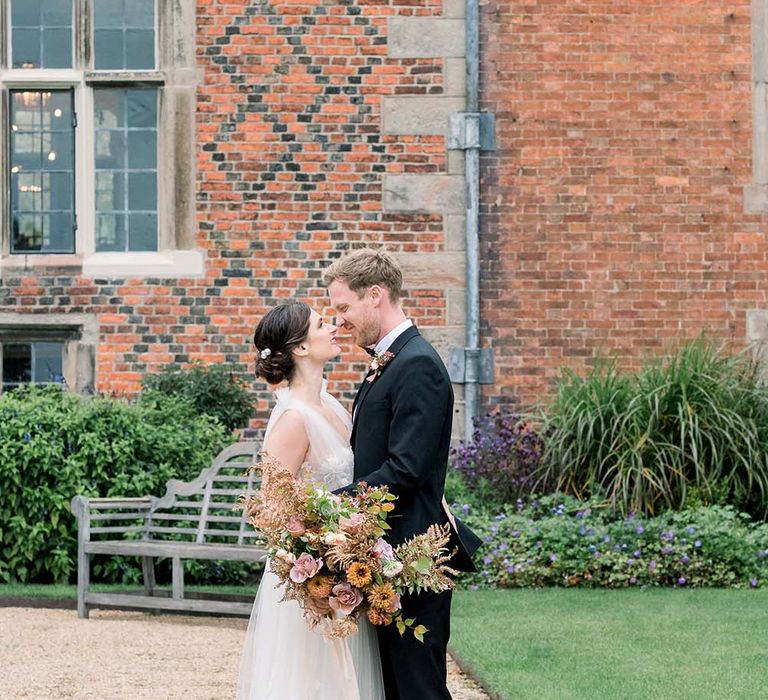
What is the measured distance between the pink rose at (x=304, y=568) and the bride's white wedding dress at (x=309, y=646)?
0.28 meters

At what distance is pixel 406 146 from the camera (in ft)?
39.7

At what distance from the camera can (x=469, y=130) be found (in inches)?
475

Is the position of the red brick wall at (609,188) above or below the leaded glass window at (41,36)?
below

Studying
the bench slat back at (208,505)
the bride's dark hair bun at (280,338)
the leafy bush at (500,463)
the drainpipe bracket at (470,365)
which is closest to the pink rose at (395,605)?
the bride's dark hair bun at (280,338)

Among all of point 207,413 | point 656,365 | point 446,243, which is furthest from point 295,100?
point 656,365

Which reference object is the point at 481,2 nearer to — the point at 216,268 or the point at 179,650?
the point at 216,268

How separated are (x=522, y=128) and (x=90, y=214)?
12.4 feet

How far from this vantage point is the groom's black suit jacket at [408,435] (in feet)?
13.4

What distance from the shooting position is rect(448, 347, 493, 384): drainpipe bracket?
11977 millimetres

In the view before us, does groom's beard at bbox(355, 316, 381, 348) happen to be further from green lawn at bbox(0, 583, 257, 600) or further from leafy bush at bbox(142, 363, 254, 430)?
leafy bush at bbox(142, 363, 254, 430)

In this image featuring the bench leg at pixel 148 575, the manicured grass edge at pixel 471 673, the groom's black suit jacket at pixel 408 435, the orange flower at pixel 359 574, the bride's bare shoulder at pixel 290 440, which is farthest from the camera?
the bench leg at pixel 148 575

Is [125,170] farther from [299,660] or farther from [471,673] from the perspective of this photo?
[299,660]

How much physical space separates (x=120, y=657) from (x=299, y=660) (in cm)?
313

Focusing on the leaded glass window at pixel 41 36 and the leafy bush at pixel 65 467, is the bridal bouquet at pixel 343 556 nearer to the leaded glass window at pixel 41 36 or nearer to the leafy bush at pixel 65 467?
the leafy bush at pixel 65 467
